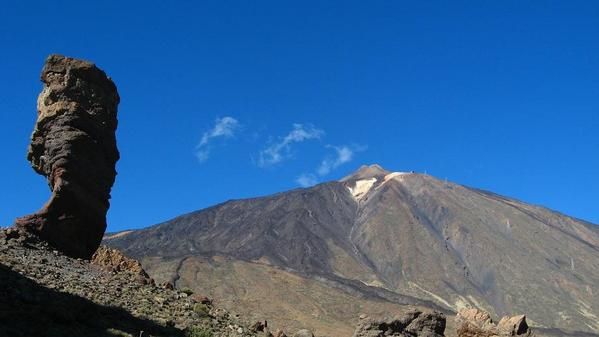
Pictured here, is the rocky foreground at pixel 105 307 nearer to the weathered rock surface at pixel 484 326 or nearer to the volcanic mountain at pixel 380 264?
the weathered rock surface at pixel 484 326

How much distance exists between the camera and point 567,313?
13812cm

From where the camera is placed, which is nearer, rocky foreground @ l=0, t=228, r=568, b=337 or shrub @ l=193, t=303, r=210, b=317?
rocky foreground @ l=0, t=228, r=568, b=337

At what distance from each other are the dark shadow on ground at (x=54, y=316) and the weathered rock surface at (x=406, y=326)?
830 cm

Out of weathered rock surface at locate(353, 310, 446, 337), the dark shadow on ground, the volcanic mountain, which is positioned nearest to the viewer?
the dark shadow on ground

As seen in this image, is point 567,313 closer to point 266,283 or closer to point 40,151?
point 266,283

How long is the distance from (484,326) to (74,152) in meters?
13.9

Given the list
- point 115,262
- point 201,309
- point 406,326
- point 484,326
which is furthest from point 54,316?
point 484,326

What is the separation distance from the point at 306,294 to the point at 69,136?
249ft

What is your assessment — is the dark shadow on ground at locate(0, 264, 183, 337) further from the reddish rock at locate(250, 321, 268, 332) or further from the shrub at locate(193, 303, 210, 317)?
the reddish rock at locate(250, 321, 268, 332)

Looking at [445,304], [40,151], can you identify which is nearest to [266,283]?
[445,304]

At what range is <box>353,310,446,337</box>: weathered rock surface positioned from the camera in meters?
22.1

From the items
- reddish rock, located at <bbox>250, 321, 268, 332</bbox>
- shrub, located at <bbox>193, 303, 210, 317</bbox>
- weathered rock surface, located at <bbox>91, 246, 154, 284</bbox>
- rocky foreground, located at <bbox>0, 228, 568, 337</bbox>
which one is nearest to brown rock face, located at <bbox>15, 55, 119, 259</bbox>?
rocky foreground, located at <bbox>0, 228, 568, 337</bbox>

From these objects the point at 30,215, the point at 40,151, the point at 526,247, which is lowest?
the point at 30,215

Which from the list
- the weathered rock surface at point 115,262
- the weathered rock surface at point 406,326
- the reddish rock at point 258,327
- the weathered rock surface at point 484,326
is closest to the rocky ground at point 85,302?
the reddish rock at point 258,327
